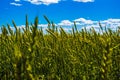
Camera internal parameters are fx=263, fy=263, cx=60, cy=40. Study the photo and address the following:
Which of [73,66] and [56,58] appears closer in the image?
[73,66]

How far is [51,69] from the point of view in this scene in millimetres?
2736

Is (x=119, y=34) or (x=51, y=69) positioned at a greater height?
(x=119, y=34)

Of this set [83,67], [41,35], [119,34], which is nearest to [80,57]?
[83,67]

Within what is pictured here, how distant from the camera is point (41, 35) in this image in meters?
3.44

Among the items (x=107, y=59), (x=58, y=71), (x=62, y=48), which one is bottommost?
(x=58, y=71)

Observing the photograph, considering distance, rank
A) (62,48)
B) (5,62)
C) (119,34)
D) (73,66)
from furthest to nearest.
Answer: (119,34)
(5,62)
(62,48)
(73,66)

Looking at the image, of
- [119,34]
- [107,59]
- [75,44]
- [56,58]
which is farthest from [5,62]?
[107,59]

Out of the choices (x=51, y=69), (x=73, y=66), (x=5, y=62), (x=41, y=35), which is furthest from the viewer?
(x=41, y=35)

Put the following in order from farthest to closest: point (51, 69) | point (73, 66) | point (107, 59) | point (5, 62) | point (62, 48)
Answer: point (5, 62), point (62, 48), point (51, 69), point (73, 66), point (107, 59)

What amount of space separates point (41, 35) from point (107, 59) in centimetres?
255

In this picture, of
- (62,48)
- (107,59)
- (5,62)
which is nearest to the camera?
(107,59)

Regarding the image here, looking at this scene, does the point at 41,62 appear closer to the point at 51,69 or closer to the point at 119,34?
the point at 51,69

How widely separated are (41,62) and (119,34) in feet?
5.19

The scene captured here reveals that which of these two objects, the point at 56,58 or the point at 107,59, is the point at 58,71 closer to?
the point at 56,58
